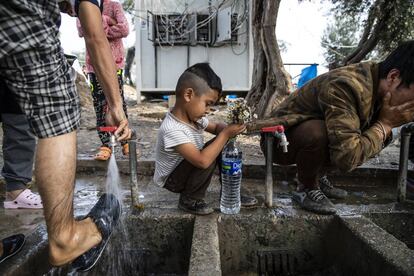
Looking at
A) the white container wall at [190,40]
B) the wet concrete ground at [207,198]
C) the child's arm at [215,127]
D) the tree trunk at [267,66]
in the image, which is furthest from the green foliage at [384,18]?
the child's arm at [215,127]

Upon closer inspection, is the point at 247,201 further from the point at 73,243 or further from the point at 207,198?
the point at 73,243

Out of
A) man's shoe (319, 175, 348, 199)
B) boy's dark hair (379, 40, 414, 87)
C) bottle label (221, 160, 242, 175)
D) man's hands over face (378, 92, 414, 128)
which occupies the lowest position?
man's shoe (319, 175, 348, 199)

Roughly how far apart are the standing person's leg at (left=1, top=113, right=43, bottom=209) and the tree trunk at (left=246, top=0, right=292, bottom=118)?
3.97 meters

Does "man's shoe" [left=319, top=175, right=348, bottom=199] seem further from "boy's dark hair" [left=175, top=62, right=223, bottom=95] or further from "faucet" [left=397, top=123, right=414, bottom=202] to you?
"boy's dark hair" [left=175, top=62, right=223, bottom=95]

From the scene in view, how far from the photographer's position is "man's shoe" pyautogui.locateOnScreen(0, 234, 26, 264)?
1.78 metres

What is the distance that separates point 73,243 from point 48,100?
61 centimetres

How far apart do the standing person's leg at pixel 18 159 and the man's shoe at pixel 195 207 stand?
3.99 feet

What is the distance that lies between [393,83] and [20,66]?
2142 millimetres

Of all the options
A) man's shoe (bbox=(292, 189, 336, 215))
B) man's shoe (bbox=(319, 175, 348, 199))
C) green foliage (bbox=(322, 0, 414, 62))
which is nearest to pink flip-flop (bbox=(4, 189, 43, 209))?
man's shoe (bbox=(292, 189, 336, 215))

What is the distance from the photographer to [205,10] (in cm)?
978

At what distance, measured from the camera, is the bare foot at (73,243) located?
1.42m

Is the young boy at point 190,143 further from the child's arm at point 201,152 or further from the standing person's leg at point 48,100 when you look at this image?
the standing person's leg at point 48,100

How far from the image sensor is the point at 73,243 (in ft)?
4.78

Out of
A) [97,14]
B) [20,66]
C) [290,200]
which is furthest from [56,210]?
[290,200]
